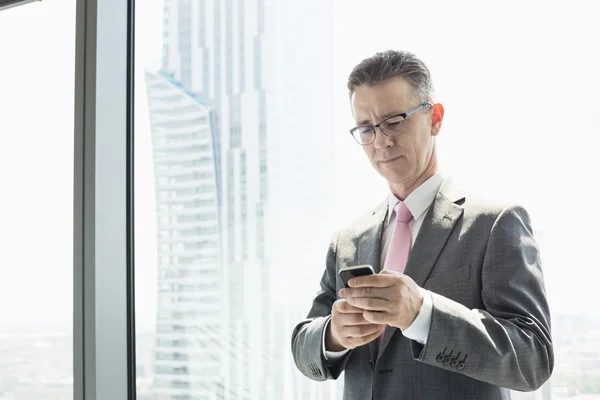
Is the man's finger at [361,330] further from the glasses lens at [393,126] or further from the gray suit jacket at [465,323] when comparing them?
the glasses lens at [393,126]

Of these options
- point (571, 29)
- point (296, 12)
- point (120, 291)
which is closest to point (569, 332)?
point (571, 29)

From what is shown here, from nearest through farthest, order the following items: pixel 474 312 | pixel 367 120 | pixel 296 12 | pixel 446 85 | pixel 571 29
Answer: pixel 474 312, pixel 367 120, pixel 571 29, pixel 446 85, pixel 296 12

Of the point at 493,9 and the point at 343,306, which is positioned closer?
the point at 343,306

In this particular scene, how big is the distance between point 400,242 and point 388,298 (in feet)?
1.05

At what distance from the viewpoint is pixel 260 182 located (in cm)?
211

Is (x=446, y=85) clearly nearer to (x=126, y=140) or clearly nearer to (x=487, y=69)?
(x=487, y=69)

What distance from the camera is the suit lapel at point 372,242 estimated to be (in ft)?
5.40

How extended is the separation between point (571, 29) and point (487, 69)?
23 cm

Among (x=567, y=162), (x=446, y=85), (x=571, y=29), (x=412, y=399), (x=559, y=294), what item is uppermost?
(x=571, y=29)

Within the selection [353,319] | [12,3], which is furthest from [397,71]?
[12,3]

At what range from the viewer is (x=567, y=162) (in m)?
1.76

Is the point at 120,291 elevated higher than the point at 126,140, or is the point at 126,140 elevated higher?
the point at 126,140

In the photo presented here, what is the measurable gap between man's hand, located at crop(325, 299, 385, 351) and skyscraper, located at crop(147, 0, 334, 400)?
22.4 inches

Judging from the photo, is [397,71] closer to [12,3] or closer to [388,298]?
[388,298]
